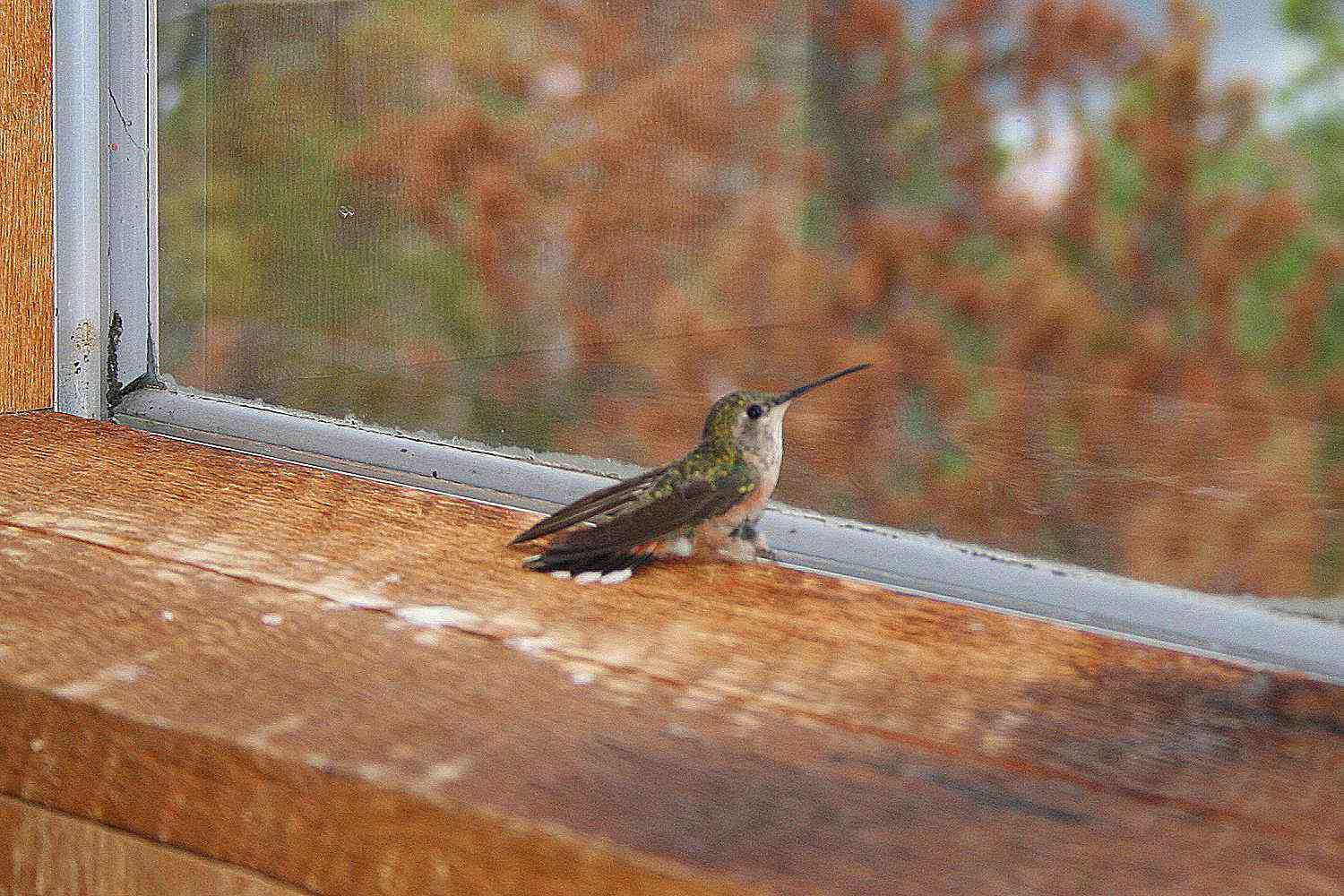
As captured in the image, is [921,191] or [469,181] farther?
[469,181]

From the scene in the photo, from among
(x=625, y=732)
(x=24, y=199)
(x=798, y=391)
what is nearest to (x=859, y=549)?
(x=798, y=391)

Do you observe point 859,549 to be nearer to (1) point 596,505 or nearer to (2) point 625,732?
(1) point 596,505

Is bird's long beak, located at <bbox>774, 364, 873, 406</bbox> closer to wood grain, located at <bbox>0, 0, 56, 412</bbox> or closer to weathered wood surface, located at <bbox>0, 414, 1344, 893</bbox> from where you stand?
weathered wood surface, located at <bbox>0, 414, 1344, 893</bbox>

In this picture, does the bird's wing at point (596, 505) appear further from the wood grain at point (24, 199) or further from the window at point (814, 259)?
the wood grain at point (24, 199)

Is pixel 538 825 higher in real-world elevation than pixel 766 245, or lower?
lower

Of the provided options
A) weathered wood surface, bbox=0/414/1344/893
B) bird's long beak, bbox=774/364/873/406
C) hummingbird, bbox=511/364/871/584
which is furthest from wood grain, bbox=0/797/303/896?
bird's long beak, bbox=774/364/873/406

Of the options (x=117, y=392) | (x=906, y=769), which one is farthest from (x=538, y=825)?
(x=117, y=392)

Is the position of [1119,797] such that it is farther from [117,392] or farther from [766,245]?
[117,392]

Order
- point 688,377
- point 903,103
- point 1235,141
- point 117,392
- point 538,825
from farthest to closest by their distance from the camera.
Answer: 1. point 117,392
2. point 688,377
3. point 903,103
4. point 1235,141
5. point 538,825
